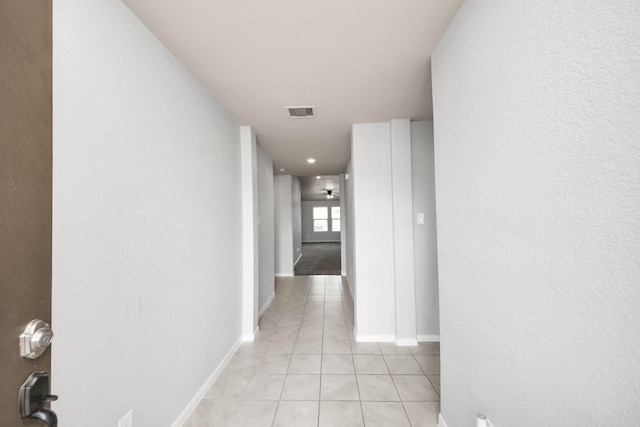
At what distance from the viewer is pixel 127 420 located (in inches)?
53.0

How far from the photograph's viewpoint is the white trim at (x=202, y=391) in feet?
6.02

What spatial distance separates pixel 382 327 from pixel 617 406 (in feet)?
8.83

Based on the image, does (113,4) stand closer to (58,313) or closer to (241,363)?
(58,313)

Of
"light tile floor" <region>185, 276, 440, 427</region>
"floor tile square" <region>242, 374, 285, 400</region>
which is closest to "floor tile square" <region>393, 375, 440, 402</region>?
"light tile floor" <region>185, 276, 440, 427</region>

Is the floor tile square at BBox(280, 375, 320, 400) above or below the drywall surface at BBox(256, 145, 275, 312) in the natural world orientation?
below

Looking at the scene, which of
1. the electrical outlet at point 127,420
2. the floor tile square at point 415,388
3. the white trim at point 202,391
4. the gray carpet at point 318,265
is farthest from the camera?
the gray carpet at point 318,265

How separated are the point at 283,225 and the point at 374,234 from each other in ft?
13.5

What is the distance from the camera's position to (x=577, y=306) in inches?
29.4

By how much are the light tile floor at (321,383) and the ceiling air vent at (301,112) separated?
2.52m

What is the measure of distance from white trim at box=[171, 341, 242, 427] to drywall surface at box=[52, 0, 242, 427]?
0.19 feet

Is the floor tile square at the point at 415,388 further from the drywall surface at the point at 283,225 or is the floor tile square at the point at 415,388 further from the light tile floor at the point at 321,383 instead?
the drywall surface at the point at 283,225

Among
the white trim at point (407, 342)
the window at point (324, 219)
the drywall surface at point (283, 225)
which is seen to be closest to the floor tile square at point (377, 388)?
the white trim at point (407, 342)

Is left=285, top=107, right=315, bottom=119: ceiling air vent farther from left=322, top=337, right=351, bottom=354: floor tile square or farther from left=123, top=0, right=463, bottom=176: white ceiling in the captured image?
left=322, top=337, right=351, bottom=354: floor tile square

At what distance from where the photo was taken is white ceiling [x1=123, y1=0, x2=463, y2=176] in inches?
54.9
